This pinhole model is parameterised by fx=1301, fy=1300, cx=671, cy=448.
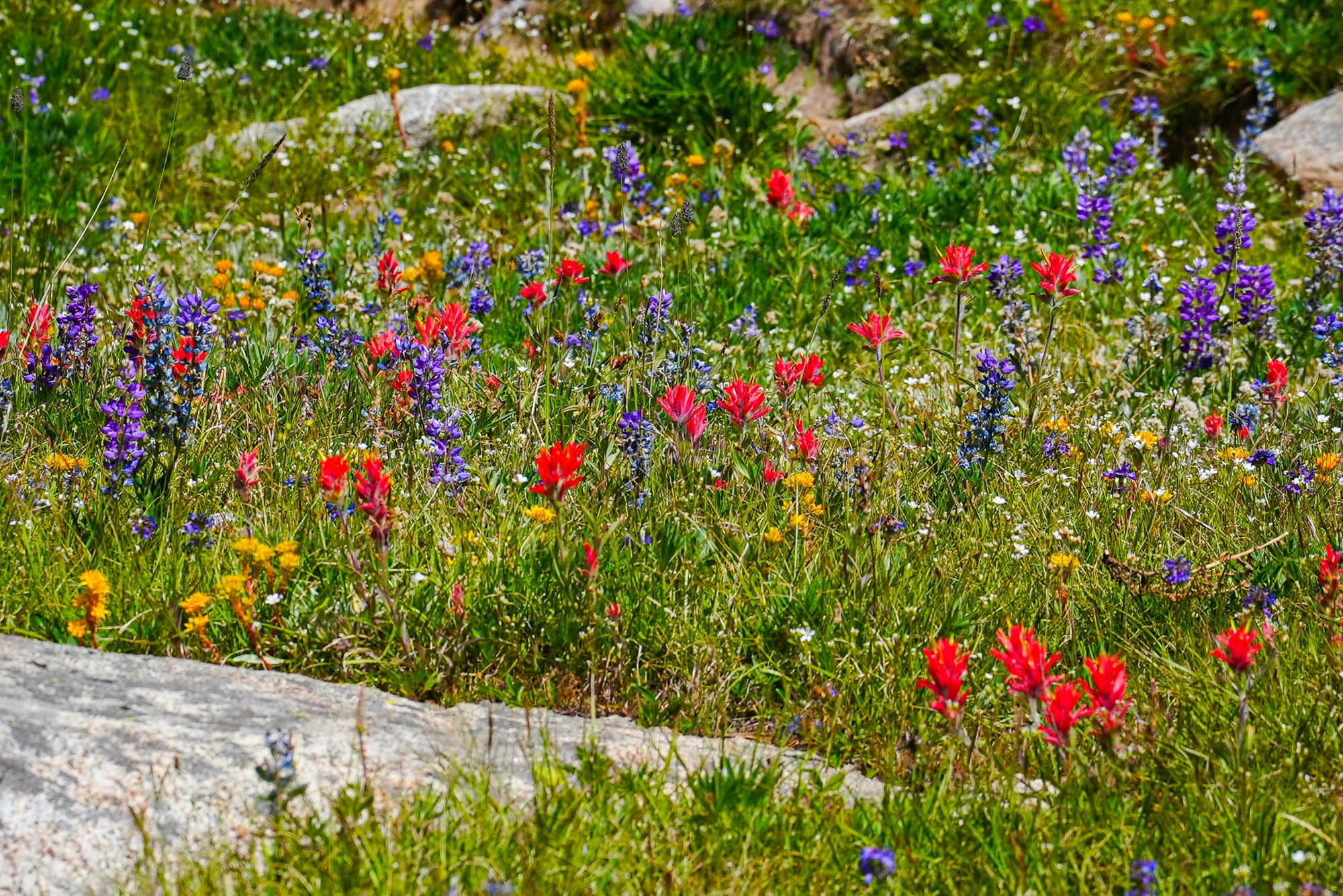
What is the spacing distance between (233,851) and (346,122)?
6604 millimetres

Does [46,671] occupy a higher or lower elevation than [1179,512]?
higher

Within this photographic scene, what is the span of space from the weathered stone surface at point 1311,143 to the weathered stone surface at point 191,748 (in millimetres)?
5612

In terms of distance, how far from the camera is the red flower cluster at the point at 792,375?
3.70 m

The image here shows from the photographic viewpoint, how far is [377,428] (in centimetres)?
377

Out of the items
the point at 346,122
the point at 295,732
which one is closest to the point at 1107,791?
the point at 295,732

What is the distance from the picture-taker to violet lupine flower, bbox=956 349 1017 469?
3775 mm

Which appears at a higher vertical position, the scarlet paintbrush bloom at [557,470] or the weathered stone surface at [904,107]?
the scarlet paintbrush bloom at [557,470]

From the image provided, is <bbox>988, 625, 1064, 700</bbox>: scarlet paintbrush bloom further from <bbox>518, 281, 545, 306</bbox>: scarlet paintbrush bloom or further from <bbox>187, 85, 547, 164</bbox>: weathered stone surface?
<bbox>187, 85, 547, 164</bbox>: weathered stone surface

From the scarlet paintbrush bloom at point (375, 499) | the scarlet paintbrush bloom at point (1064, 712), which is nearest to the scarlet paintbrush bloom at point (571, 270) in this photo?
the scarlet paintbrush bloom at point (375, 499)

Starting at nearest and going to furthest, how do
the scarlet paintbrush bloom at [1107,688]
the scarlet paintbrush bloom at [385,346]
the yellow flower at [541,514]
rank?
the scarlet paintbrush bloom at [1107,688] → the yellow flower at [541,514] → the scarlet paintbrush bloom at [385,346]

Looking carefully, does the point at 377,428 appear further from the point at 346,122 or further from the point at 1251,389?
the point at 346,122

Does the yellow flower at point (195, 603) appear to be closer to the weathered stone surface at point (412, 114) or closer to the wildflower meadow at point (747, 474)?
the wildflower meadow at point (747, 474)

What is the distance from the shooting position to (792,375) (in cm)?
386

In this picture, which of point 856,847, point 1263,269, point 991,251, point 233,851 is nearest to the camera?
point 233,851
